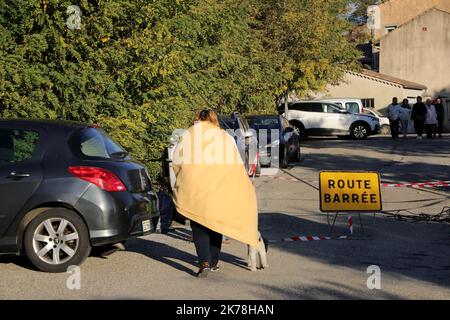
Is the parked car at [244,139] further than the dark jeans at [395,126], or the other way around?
the dark jeans at [395,126]

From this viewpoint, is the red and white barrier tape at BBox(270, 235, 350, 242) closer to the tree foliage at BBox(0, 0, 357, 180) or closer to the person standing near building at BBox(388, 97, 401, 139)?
the tree foliage at BBox(0, 0, 357, 180)

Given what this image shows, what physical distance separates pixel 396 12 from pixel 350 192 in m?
57.0

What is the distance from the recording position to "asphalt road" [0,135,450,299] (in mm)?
8133

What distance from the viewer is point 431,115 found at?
36.6m

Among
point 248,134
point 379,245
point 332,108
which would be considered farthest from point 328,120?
point 379,245

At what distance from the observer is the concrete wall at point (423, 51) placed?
56.0 meters

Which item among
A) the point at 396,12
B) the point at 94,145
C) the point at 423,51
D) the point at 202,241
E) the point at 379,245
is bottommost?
the point at 379,245

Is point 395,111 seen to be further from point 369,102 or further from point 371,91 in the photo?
point 369,102

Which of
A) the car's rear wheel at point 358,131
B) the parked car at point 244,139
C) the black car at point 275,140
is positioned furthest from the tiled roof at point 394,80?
the parked car at point 244,139

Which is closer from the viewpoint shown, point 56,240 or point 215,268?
point 56,240

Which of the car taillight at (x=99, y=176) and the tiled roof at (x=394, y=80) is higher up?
the tiled roof at (x=394, y=80)

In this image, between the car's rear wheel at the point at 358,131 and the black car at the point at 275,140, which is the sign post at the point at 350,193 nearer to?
the black car at the point at 275,140
